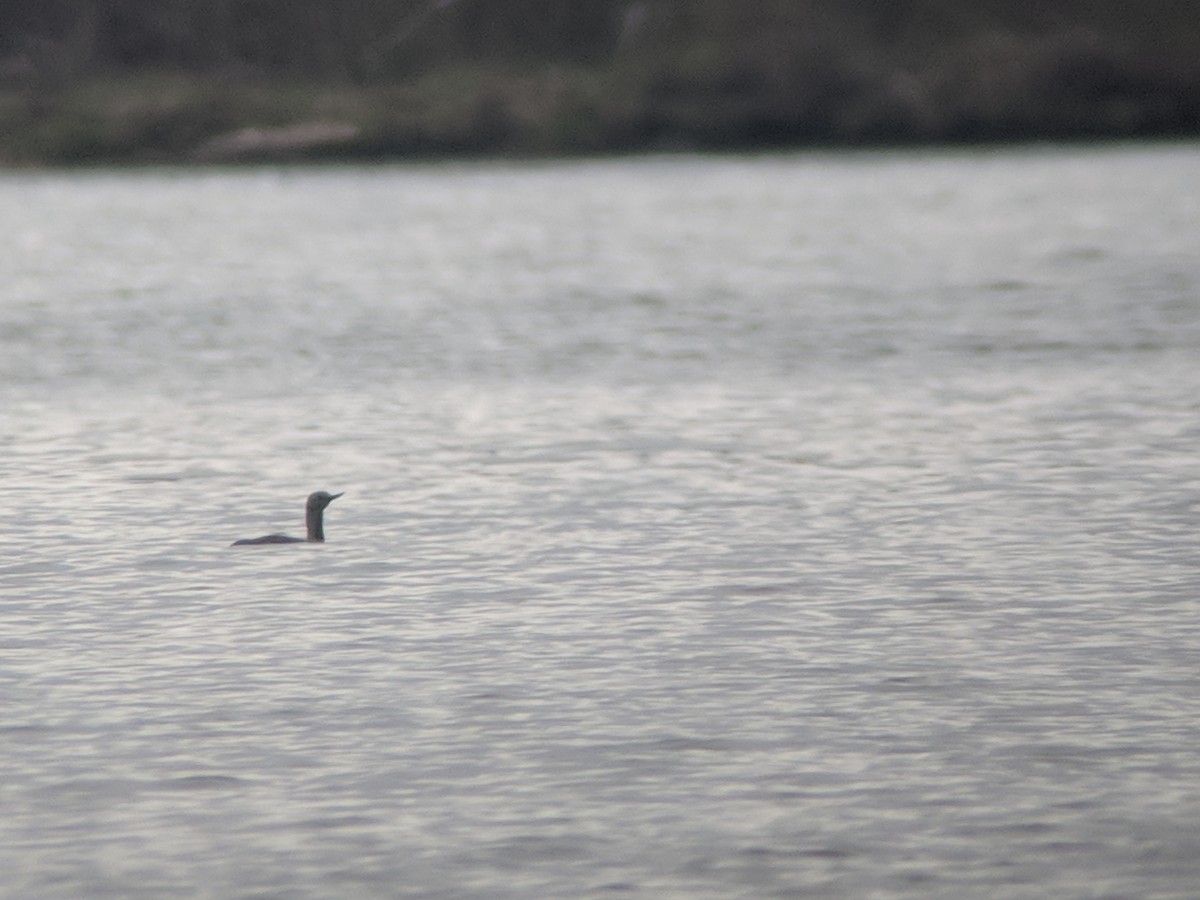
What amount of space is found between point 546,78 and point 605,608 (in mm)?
101680

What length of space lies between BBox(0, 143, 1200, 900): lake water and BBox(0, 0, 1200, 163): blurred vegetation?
74453 millimetres

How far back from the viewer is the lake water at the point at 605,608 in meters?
7.92

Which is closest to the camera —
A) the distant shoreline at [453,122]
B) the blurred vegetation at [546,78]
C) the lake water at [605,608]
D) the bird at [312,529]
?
the lake water at [605,608]

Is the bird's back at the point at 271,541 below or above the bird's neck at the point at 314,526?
below

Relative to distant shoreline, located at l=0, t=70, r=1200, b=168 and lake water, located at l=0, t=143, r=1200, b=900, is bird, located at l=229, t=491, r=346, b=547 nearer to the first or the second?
lake water, located at l=0, t=143, r=1200, b=900

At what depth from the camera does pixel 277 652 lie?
10617 millimetres

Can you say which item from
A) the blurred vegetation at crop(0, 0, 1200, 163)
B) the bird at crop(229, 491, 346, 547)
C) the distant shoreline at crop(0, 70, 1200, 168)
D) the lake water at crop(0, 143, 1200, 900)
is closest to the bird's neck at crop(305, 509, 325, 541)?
the bird at crop(229, 491, 346, 547)

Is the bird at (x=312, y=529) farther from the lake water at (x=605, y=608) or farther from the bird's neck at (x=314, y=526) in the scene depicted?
the lake water at (x=605, y=608)

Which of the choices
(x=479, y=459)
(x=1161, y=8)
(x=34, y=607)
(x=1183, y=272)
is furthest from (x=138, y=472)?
(x=1161, y=8)

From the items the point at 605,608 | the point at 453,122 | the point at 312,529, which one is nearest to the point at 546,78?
the point at 453,122

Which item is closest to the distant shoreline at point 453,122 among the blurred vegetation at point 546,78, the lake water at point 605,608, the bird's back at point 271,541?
the blurred vegetation at point 546,78

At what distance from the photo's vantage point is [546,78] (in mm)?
111625

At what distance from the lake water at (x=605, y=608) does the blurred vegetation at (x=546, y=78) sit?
244 ft

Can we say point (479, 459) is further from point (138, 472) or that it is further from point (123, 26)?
point (123, 26)
